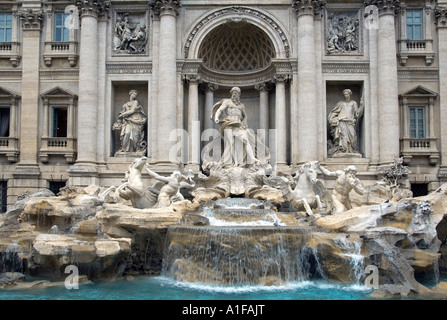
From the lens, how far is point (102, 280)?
14.0 metres

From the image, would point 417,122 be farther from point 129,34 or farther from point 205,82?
point 129,34

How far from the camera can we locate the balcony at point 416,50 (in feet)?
73.7

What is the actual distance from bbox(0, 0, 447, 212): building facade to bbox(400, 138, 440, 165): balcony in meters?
0.05

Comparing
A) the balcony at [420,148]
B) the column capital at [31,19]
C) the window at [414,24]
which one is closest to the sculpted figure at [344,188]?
the balcony at [420,148]

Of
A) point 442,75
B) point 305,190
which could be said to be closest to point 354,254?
point 305,190

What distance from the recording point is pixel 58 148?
22688 mm

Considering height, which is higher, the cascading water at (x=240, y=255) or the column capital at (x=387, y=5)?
the column capital at (x=387, y=5)

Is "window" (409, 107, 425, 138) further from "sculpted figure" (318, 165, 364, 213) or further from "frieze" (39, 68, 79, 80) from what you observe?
"frieze" (39, 68, 79, 80)

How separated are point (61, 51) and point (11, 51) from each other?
2735mm

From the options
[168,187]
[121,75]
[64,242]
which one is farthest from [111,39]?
[64,242]

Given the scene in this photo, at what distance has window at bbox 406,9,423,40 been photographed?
23016mm

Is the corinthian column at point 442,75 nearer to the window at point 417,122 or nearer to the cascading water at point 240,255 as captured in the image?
the window at point 417,122

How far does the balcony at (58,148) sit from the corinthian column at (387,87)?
1477cm

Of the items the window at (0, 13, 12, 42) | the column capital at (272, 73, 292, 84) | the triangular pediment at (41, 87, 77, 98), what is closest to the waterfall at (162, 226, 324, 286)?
the column capital at (272, 73, 292, 84)
